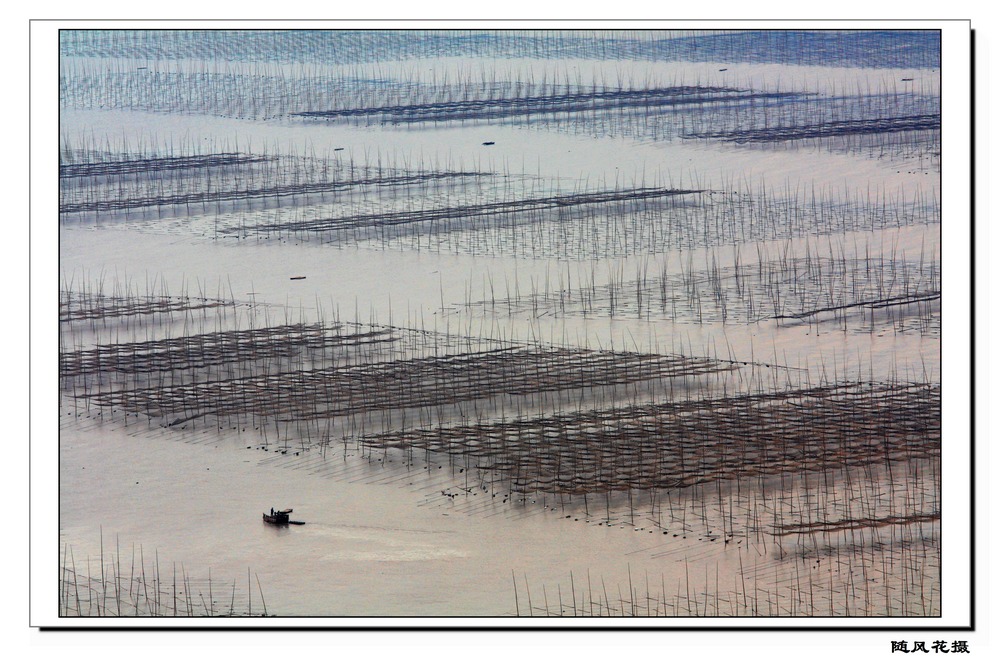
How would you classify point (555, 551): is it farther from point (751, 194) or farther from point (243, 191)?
point (243, 191)

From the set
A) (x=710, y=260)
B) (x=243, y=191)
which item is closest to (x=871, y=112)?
(x=710, y=260)

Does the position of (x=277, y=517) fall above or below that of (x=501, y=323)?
below

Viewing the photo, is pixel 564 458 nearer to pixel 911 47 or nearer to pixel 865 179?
pixel 865 179

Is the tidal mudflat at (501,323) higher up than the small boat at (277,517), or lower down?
higher up

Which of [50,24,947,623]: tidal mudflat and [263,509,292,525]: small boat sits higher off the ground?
[50,24,947,623]: tidal mudflat
